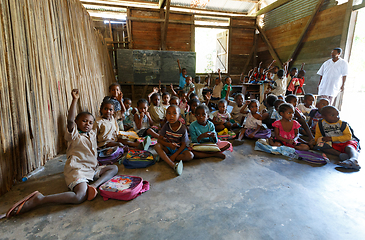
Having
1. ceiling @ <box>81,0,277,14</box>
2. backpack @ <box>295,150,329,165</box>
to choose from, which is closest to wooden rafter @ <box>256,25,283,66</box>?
ceiling @ <box>81,0,277,14</box>

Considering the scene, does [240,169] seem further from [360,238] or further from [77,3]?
[77,3]

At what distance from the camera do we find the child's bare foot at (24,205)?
1.39 m

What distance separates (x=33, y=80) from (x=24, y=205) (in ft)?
4.21

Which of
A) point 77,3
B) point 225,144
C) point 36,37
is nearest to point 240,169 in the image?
point 225,144

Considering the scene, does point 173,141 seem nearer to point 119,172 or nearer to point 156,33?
point 119,172

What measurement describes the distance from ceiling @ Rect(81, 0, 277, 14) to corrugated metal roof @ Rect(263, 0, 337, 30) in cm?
67

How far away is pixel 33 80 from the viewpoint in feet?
6.49

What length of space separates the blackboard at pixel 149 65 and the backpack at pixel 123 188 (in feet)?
21.3

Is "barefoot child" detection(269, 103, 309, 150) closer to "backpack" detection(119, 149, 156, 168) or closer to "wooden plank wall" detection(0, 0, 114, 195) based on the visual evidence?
"backpack" detection(119, 149, 156, 168)

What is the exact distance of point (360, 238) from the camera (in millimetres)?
1208

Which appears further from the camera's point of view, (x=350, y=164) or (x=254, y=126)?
(x=254, y=126)

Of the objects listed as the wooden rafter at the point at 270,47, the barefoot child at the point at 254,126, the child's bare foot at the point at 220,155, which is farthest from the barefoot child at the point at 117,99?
the wooden rafter at the point at 270,47

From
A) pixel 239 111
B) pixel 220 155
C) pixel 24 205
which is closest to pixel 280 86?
pixel 239 111

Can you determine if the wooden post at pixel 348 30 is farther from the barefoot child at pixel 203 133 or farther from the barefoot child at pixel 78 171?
the barefoot child at pixel 78 171
